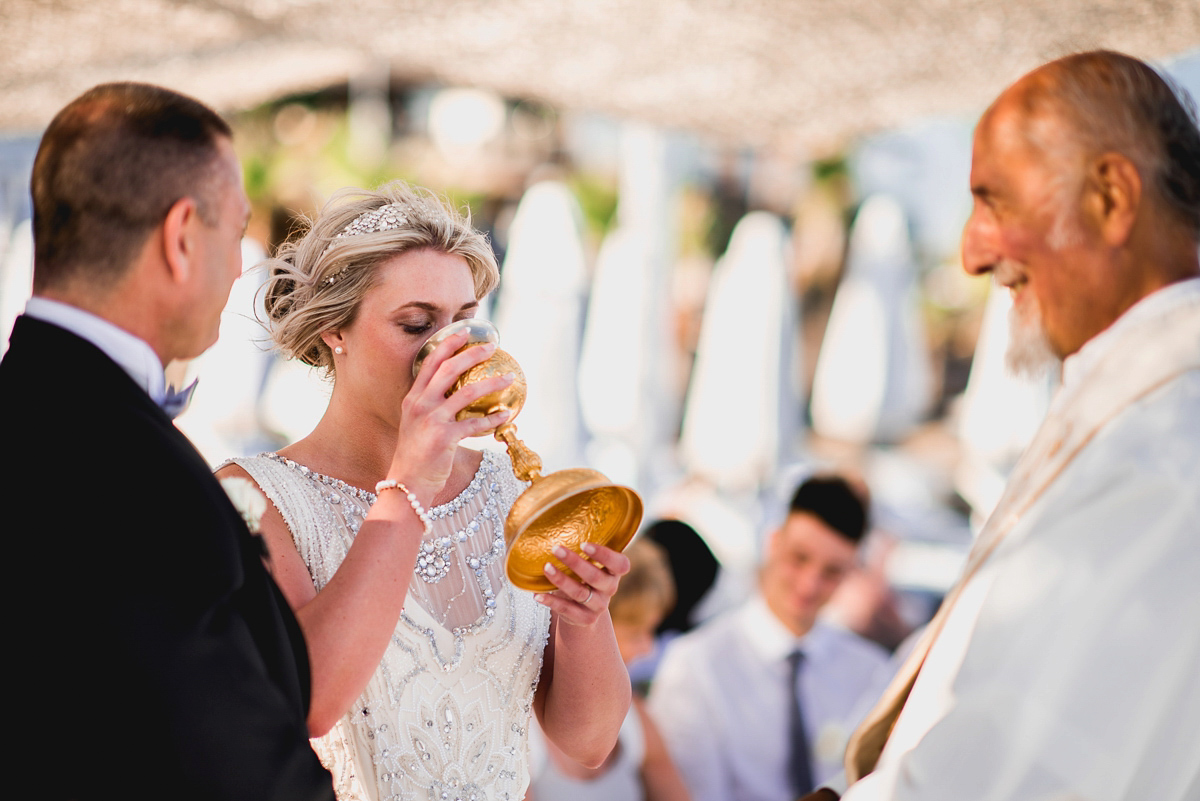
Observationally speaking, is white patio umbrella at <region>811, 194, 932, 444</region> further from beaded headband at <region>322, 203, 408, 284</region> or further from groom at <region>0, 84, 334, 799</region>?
groom at <region>0, 84, 334, 799</region>

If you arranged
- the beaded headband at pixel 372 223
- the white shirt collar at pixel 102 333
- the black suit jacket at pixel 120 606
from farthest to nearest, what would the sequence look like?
the beaded headband at pixel 372 223 → the white shirt collar at pixel 102 333 → the black suit jacket at pixel 120 606

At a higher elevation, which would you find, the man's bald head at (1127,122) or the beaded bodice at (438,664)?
the man's bald head at (1127,122)

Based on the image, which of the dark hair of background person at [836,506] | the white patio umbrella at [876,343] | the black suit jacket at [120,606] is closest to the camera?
the black suit jacket at [120,606]

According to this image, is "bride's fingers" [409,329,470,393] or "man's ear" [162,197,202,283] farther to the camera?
"bride's fingers" [409,329,470,393]

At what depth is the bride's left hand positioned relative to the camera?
71.7 inches

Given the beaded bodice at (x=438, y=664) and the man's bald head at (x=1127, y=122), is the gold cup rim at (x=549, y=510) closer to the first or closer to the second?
the beaded bodice at (x=438, y=664)

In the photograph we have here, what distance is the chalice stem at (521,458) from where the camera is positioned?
1854 mm

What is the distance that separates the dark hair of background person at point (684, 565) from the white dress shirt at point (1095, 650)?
3907mm

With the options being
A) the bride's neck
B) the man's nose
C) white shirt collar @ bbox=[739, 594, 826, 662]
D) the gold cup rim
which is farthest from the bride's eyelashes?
white shirt collar @ bbox=[739, 594, 826, 662]

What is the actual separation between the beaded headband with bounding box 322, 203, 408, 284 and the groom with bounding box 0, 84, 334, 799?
673 millimetres

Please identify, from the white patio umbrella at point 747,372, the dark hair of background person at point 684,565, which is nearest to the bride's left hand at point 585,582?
the dark hair of background person at point 684,565

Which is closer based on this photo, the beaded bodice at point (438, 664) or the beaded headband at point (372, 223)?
the beaded bodice at point (438, 664)

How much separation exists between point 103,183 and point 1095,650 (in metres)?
1.64

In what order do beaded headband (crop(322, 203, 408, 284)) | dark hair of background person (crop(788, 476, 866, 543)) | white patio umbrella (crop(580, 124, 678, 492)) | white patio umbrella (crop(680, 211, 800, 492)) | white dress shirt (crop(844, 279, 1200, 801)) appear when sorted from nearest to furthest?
white dress shirt (crop(844, 279, 1200, 801)), beaded headband (crop(322, 203, 408, 284)), dark hair of background person (crop(788, 476, 866, 543)), white patio umbrella (crop(580, 124, 678, 492)), white patio umbrella (crop(680, 211, 800, 492))
